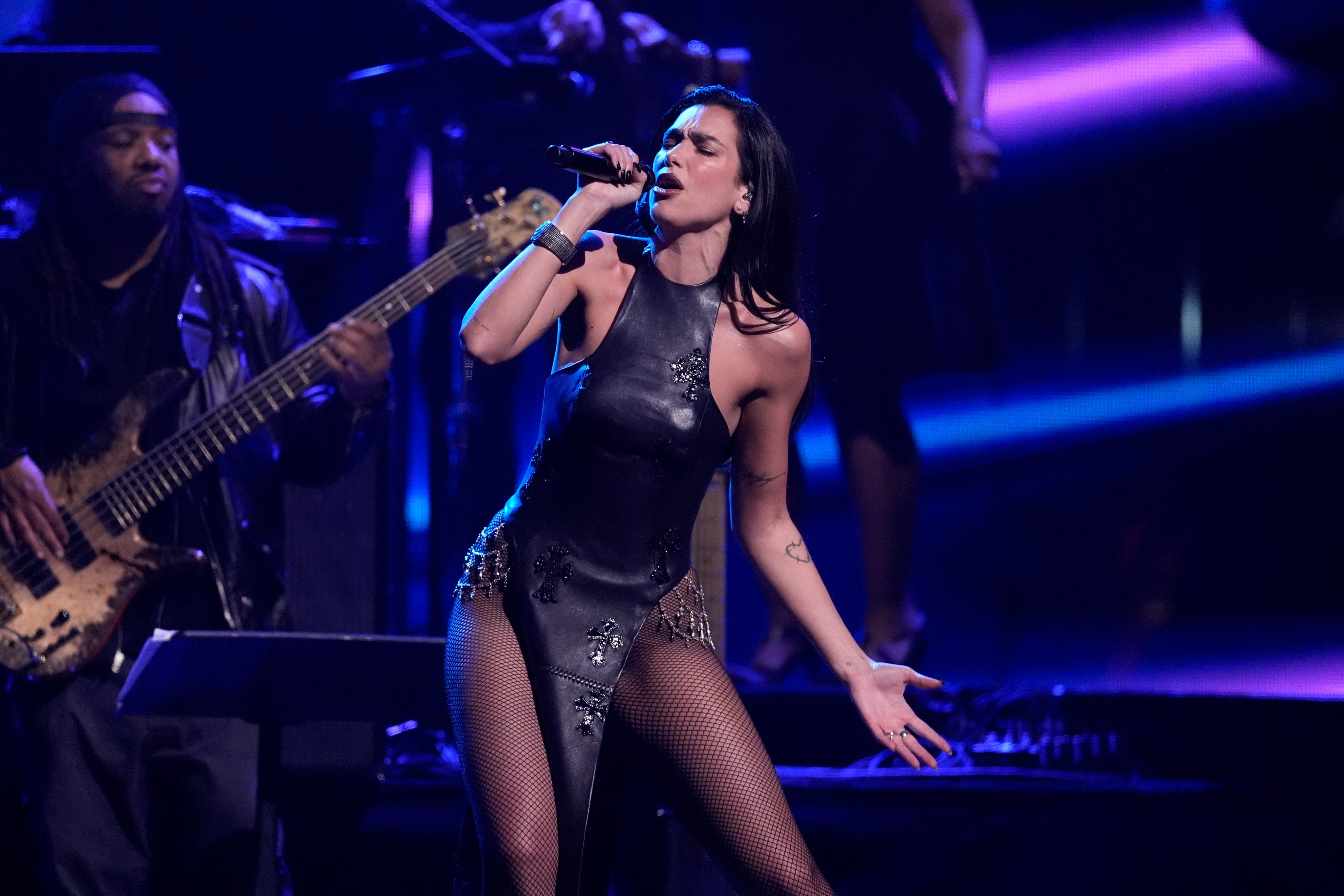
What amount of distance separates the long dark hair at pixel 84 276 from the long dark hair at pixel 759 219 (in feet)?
6.76

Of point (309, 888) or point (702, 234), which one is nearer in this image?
point (702, 234)

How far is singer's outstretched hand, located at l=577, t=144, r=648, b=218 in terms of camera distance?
2391 mm

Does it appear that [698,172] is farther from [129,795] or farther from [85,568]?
[129,795]

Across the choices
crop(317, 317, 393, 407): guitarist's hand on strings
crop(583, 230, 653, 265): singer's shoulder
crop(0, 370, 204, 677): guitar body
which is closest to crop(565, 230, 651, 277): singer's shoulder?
crop(583, 230, 653, 265): singer's shoulder

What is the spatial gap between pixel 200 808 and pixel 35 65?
258 cm

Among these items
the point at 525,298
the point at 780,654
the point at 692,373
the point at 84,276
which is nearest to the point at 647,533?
the point at 692,373

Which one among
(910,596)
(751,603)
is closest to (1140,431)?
(910,596)

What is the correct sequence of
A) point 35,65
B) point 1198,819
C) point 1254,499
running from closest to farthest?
point 1198,819, point 35,65, point 1254,499

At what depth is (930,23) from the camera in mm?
5078

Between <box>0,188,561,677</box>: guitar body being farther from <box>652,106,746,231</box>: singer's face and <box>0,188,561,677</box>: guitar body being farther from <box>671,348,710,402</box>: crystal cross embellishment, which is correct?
<box>671,348,710,402</box>: crystal cross embellishment

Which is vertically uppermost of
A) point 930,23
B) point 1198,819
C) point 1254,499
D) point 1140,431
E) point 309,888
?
point 930,23

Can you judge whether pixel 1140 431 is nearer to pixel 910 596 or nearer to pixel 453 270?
pixel 910 596

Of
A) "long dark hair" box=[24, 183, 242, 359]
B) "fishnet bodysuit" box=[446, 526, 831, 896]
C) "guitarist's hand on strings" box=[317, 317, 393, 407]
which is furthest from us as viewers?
"long dark hair" box=[24, 183, 242, 359]

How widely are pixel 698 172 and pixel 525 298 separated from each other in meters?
0.44
